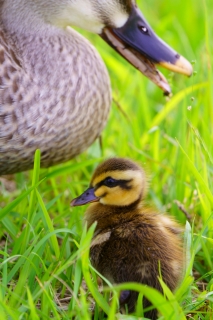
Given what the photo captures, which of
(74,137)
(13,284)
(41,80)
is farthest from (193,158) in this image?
(13,284)

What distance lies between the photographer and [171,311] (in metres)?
1.92

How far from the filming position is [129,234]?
224 centimetres

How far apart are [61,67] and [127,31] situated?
1.03ft

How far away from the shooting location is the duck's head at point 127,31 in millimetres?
2807

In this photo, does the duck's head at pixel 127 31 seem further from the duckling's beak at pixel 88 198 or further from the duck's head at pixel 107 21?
the duckling's beak at pixel 88 198

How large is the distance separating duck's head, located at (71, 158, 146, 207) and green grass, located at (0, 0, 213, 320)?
0.52ft

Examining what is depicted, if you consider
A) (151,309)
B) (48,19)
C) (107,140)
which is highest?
(48,19)

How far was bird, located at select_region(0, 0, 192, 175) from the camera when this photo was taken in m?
2.60

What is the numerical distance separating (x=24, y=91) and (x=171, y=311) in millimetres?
1053

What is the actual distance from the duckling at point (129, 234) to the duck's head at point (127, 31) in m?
0.61

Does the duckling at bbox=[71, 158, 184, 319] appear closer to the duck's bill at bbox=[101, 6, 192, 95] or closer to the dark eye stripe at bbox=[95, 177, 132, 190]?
the dark eye stripe at bbox=[95, 177, 132, 190]

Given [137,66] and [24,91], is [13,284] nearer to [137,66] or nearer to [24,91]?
[24,91]

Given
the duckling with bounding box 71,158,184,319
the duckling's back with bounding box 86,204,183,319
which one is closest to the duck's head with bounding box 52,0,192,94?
the duckling with bounding box 71,158,184,319

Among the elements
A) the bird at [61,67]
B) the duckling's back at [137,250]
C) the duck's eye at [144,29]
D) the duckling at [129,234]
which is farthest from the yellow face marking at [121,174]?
the duck's eye at [144,29]
